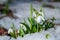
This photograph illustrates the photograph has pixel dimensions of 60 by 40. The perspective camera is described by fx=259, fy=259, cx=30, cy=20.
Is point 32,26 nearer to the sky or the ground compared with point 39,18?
nearer to the ground

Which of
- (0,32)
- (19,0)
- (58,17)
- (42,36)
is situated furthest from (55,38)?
(19,0)

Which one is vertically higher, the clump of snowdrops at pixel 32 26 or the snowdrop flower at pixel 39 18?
the snowdrop flower at pixel 39 18

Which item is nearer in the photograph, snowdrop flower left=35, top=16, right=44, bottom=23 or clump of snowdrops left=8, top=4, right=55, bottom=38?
snowdrop flower left=35, top=16, right=44, bottom=23

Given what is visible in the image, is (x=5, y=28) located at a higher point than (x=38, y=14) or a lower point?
lower

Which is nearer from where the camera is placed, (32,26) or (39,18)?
(39,18)

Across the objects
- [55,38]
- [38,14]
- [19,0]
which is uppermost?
[38,14]

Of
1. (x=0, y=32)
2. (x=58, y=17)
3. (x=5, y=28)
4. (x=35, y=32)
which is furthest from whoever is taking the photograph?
(x=58, y=17)

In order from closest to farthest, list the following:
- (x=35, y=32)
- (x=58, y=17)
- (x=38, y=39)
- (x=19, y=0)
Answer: (x=38, y=39) < (x=35, y=32) < (x=58, y=17) < (x=19, y=0)

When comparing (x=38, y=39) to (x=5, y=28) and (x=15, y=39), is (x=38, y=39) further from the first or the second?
(x=5, y=28)

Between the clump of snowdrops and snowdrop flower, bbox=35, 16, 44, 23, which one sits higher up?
snowdrop flower, bbox=35, 16, 44, 23

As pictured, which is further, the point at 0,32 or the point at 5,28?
the point at 5,28

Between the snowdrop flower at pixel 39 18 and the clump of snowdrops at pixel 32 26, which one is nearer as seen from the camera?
the snowdrop flower at pixel 39 18
